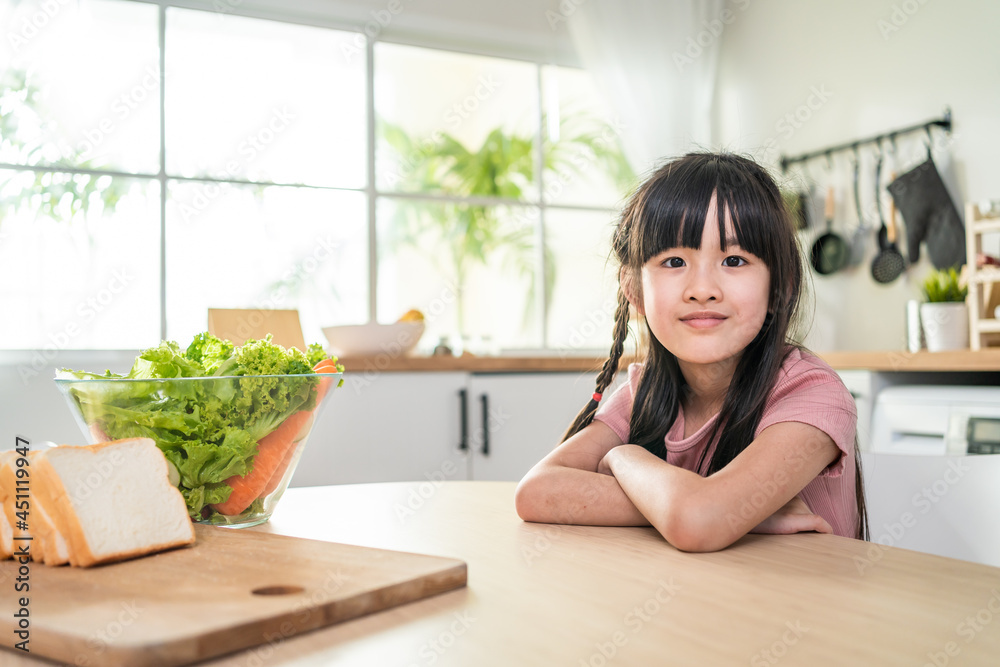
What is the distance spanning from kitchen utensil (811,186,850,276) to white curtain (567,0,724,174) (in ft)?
1.97

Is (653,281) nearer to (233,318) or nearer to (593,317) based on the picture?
(233,318)

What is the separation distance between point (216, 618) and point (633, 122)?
3.12 meters

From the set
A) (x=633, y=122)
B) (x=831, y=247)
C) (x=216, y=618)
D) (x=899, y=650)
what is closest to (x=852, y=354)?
(x=831, y=247)

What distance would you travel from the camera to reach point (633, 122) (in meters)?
3.29

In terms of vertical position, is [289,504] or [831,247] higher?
[831,247]

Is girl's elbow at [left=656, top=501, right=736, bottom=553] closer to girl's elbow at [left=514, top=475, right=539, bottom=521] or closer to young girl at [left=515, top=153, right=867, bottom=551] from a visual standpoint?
young girl at [left=515, top=153, right=867, bottom=551]

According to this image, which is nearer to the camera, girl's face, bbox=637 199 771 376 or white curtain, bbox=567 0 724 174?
girl's face, bbox=637 199 771 376

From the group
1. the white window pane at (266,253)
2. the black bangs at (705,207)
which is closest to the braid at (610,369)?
the black bangs at (705,207)

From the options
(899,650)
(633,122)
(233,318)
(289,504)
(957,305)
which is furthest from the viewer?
(633,122)

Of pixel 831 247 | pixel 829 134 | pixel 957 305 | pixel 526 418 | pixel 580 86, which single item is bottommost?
pixel 526 418

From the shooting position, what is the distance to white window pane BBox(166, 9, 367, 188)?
8.89 ft

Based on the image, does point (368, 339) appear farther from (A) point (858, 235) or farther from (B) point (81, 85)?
(A) point (858, 235)

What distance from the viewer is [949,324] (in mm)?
2350

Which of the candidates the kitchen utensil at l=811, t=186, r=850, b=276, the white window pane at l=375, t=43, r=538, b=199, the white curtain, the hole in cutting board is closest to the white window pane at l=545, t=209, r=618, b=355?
the white window pane at l=375, t=43, r=538, b=199
